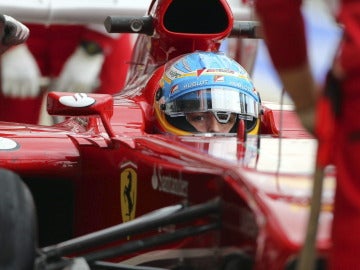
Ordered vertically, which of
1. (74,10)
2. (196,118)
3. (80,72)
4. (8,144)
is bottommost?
(8,144)

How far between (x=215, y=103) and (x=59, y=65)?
4.72m

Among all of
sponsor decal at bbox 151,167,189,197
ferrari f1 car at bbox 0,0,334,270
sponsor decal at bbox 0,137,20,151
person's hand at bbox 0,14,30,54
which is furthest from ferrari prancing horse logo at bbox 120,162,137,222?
person's hand at bbox 0,14,30,54

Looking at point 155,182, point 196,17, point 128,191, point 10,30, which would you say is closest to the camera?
point 155,182

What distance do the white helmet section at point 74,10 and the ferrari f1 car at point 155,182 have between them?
10.9 ft

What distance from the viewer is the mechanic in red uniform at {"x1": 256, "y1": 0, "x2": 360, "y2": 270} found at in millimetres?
3068

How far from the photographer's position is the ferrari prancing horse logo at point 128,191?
14.4 ft

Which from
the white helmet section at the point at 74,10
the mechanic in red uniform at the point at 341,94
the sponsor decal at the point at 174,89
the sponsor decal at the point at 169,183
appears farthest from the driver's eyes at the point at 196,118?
the white helmet section at the point at 74,10

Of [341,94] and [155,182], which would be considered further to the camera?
[155,182]

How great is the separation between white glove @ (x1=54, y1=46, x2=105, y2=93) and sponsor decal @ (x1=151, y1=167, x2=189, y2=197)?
17.4 ft

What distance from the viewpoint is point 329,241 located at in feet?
10.9

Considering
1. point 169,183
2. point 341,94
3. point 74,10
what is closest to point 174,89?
point 169,183

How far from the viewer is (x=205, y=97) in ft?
16.8

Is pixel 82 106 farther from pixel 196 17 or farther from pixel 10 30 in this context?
pixel 196 17

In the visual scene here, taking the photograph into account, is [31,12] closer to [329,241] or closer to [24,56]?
[24,56]
